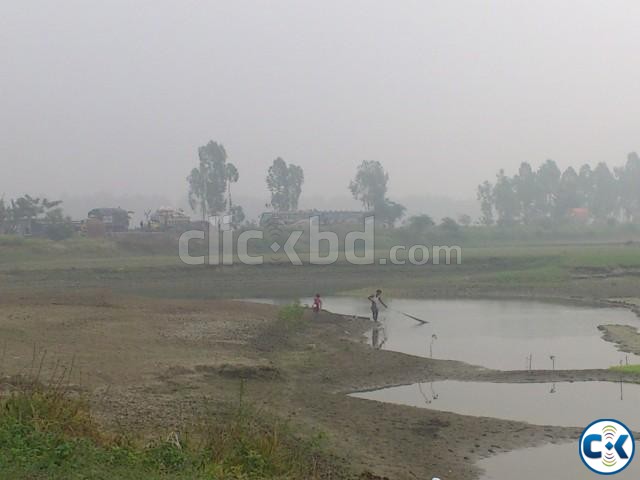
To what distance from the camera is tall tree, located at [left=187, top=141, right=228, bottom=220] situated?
3656 inches

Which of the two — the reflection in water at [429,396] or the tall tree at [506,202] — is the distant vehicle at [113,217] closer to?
the tall tree at [506,202]

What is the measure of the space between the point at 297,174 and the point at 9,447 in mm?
96469

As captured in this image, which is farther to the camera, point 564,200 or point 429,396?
point 564,200

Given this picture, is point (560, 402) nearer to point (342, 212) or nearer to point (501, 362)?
point (501, 362)

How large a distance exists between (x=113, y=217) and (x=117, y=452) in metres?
81.6

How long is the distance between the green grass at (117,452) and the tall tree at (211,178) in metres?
83.3

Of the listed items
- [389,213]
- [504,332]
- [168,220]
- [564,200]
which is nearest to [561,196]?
[564,200]

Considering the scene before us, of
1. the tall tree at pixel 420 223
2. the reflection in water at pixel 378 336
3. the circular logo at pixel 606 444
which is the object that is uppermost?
the tall tree at pixel 420 223

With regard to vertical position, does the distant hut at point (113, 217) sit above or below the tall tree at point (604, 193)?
below

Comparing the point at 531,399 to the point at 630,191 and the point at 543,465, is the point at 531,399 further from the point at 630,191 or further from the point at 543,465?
the point at 630,191

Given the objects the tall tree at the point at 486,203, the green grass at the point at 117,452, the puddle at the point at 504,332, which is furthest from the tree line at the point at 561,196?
the green grass at the point at 117,452

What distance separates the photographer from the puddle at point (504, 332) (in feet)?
67.9

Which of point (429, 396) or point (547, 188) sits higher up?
point (547, 188)

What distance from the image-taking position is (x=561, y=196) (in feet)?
338
